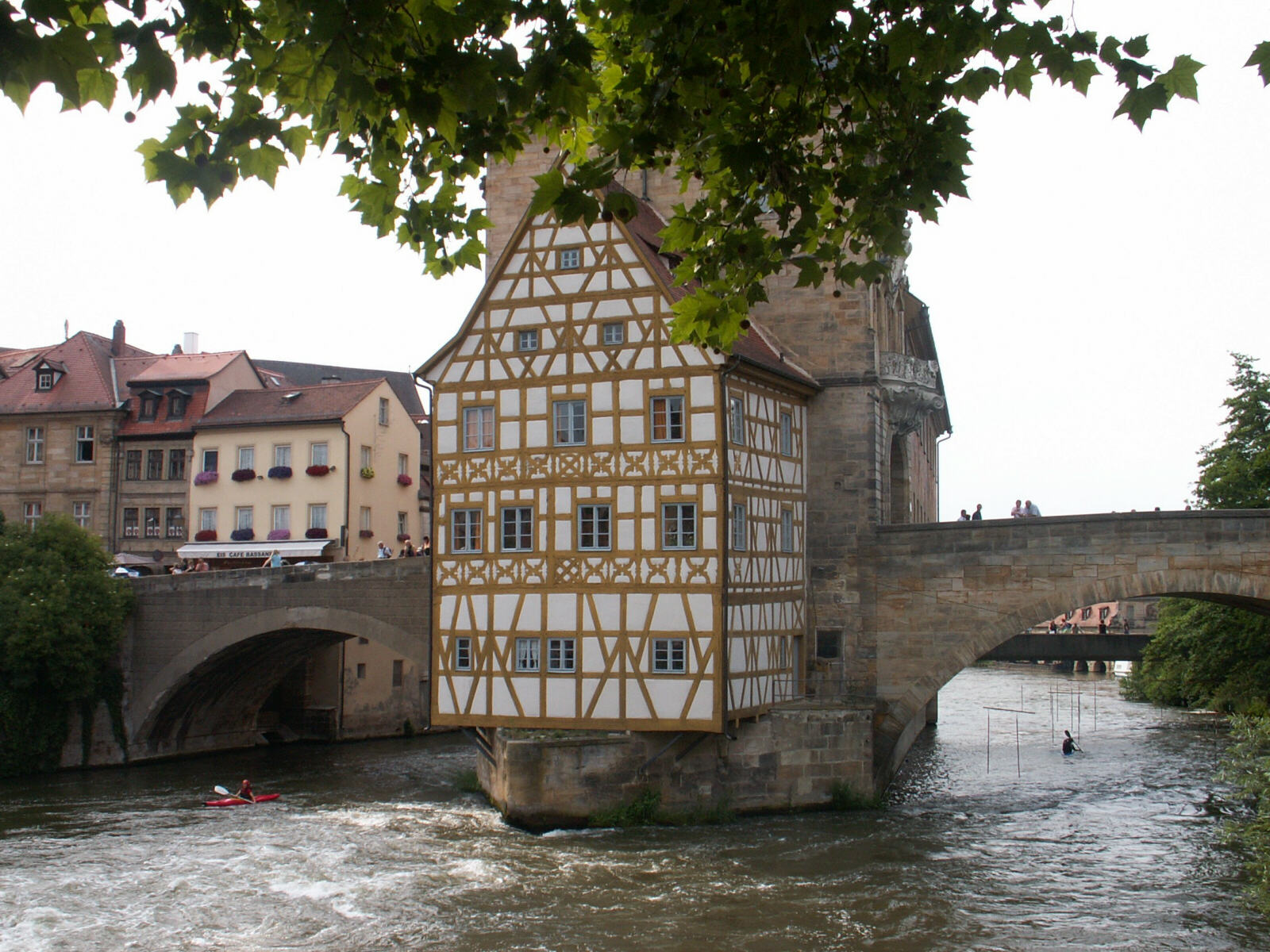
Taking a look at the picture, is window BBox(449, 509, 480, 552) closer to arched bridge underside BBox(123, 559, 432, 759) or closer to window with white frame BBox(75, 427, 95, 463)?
arched bridge underside BBox(123, 559, 432, 759)

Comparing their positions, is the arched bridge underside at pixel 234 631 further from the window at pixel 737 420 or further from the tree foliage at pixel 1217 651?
the tree foliage at pixel 1217 651

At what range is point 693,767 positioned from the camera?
21938mm

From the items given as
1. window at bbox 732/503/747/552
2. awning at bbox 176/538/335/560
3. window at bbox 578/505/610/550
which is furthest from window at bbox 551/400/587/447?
awning at bbox 176/538/335/560

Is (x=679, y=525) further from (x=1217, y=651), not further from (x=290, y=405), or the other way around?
(x=290, y=405)

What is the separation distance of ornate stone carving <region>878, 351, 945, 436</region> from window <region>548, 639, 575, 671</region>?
8148mm

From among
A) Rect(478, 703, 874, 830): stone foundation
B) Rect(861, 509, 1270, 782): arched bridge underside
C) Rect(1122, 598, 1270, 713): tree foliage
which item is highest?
Rect(861, 509, 1270, 782): arched bridge underside

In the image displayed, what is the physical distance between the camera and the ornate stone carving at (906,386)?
25.4 meters

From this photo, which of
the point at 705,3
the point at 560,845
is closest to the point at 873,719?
the point at 560,845

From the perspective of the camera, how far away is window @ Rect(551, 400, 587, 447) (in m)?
22.2

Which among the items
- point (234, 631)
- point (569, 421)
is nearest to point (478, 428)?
point (569, 421)

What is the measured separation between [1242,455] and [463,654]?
22.3 m

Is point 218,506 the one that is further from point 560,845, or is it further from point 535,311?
point 560,845

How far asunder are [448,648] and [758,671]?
5.43 metres

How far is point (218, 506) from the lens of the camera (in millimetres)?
36375
